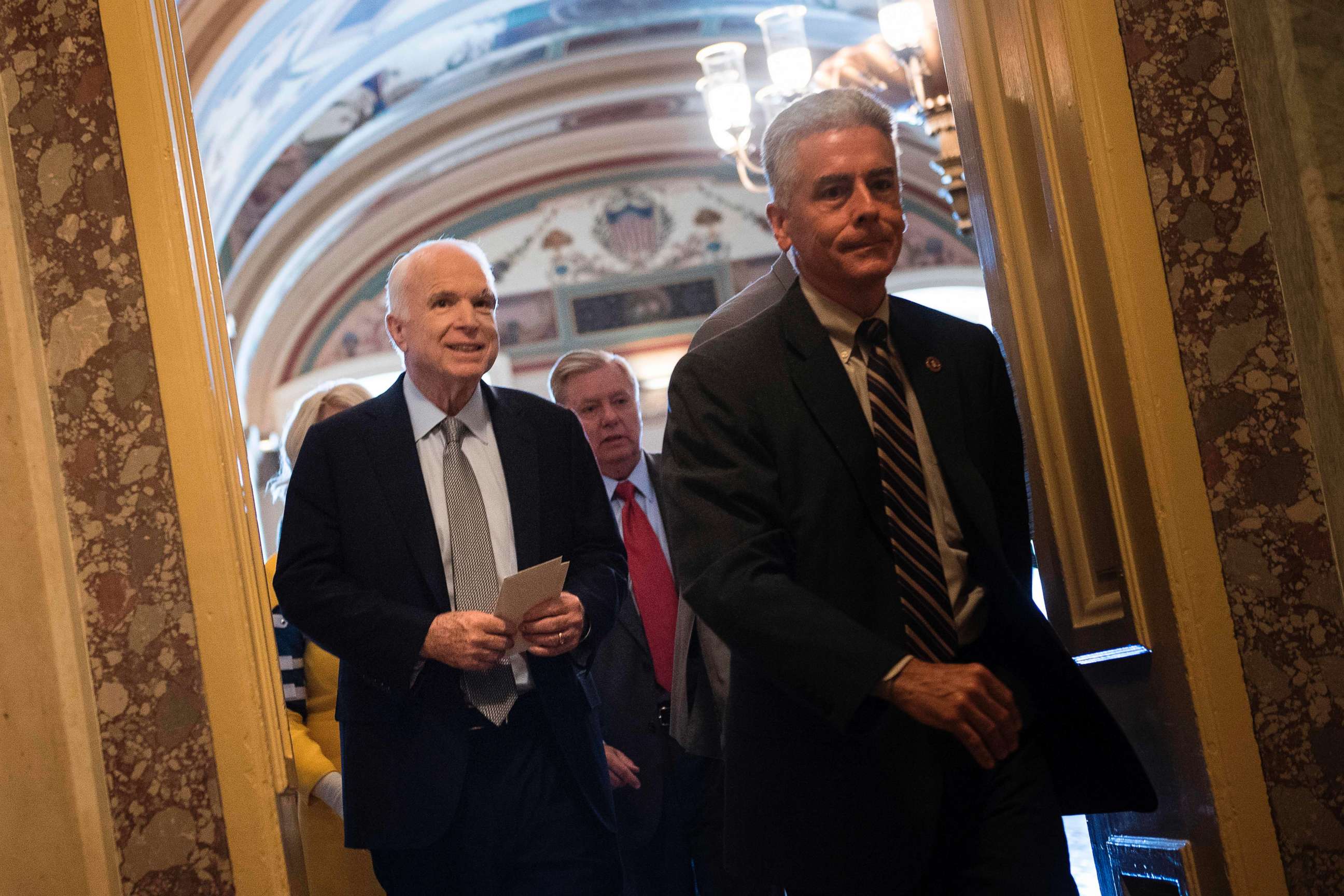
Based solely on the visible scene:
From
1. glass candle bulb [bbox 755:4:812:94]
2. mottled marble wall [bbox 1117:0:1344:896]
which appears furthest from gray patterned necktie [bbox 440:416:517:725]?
glass candle bulb [bbox 755:4:812:94]

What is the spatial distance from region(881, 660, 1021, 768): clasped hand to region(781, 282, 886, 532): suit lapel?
0.93 feet

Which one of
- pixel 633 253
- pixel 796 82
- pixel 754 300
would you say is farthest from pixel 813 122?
pixel 633 253

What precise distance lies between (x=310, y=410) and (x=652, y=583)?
3.39 ft

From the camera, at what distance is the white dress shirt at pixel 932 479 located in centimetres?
219

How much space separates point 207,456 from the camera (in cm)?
267

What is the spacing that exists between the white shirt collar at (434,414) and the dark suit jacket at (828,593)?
723 millimetres

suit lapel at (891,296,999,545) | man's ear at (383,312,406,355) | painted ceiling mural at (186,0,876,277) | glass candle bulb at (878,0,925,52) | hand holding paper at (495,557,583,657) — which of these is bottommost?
hand holding paper at (495,557,583,657)

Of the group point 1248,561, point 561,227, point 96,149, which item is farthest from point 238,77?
point 1248,561

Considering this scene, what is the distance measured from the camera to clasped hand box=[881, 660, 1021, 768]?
1.92 m

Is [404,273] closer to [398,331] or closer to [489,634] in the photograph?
[398,331]

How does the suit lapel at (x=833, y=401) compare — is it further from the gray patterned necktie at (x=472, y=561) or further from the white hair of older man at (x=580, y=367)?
the white hair of older man at (x=580, y=367)

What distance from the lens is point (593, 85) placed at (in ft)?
42.1

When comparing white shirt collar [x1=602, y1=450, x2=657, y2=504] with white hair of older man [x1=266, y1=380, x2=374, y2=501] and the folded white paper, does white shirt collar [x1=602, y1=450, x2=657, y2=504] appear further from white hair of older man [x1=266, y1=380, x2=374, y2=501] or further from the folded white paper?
the folded white paper

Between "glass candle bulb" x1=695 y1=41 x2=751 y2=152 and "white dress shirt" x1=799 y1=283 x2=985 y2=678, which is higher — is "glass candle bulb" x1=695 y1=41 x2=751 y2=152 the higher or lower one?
the higher one
